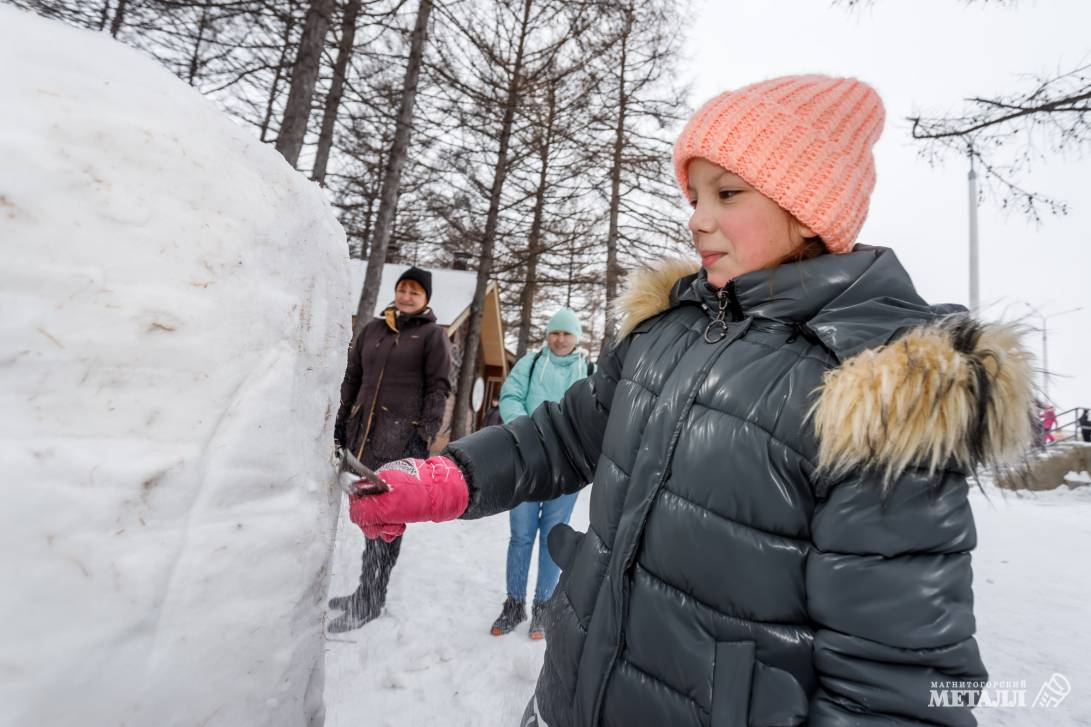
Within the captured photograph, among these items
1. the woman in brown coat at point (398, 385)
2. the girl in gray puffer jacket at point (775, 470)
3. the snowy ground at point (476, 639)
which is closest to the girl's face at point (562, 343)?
the woman in brown coat at point (398, 385)

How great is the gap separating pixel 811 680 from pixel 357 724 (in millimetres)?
2204

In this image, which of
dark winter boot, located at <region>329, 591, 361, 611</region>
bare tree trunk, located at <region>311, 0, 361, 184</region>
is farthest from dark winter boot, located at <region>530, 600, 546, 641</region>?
bare tree trunk, located at <region>311, 0, 361, 184</region>

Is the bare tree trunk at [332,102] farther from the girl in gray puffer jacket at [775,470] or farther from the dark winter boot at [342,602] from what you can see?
the girl in gray puffer jacket at [775,470]

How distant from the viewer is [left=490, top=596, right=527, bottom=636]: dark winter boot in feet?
11.1

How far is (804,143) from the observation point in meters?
1.22

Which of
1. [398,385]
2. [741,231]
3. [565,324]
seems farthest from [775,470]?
[565,324]

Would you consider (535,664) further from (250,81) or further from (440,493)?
(250,81)

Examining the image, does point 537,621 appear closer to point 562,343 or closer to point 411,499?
point 562,343

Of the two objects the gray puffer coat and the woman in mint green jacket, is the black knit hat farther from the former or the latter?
the gray puffer coat

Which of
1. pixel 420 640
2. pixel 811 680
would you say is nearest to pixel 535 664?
pixel 420 640

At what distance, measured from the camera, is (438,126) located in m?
8.15

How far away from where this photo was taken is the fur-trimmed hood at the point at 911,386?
851 mm

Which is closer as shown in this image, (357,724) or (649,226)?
(357,724)

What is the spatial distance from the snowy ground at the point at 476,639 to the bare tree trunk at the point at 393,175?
290 cm
